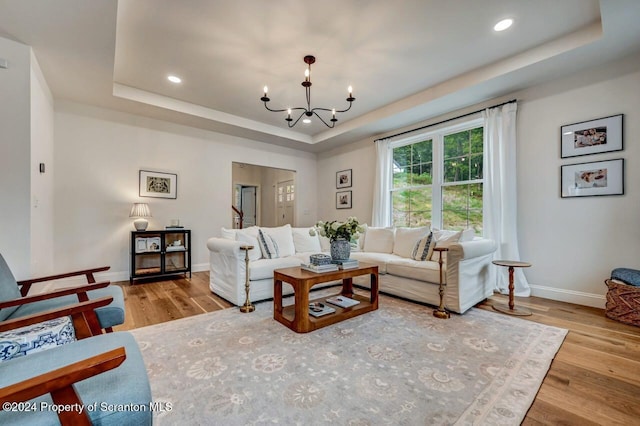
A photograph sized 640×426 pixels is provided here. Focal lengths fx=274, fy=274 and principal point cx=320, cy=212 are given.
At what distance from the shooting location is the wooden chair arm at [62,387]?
68cm

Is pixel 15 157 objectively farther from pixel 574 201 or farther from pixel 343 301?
pixel 574 201

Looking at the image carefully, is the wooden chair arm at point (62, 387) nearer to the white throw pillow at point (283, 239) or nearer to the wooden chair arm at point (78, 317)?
the wooden chair arm at point (78, 317)

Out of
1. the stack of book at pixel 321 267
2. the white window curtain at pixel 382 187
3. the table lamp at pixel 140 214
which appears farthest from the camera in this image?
the white window curtain at pixel 382 187

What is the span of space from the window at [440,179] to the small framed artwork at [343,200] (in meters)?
1.07

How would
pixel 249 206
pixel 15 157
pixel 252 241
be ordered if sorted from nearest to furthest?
pixel 15 157 → pixel 252 241 → pixel 249 206

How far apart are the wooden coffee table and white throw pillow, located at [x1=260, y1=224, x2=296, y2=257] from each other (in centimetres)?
101

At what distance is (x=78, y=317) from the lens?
1318mm

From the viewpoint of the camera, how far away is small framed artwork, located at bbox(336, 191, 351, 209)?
5.87 m

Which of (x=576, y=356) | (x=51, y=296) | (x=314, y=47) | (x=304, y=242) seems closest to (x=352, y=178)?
(x=304, y=242)

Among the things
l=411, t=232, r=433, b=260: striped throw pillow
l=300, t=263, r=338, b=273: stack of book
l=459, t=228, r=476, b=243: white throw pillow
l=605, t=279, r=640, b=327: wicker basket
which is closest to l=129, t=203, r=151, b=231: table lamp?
l=300, t=263, r=338, b=273: stack of book

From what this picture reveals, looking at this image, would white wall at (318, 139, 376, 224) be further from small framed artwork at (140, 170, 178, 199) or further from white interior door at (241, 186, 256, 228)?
small framed artwork at (140, 170, 178, 199)

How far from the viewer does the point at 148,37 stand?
2691 mm

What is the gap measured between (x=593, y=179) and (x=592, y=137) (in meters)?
0.46

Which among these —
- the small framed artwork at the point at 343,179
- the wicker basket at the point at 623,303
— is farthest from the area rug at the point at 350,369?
the small framed artwork at the point at 343,179
